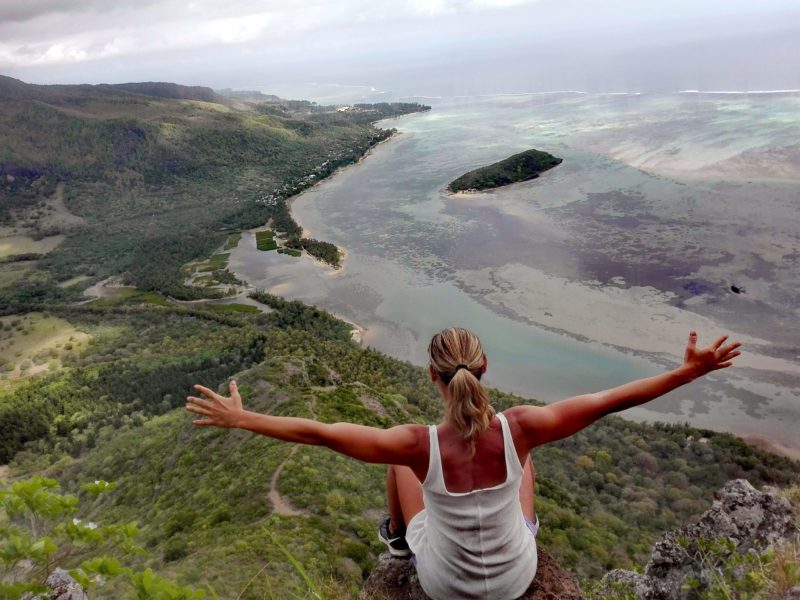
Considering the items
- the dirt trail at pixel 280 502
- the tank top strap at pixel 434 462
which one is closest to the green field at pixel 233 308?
the dirt trail at pixel 280 502

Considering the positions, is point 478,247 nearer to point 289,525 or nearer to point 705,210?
point 705,210

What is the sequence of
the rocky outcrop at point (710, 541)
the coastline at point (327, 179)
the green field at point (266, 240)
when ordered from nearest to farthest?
the rocky outcrop at point (710, 541)
the coastline at point (327, 179)
the green field at point (266, 240)

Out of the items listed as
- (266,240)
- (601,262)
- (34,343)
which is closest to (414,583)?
(601,262)

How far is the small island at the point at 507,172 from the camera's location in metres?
62.8

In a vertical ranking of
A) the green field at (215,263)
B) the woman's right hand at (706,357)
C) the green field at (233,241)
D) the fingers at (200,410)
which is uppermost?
the woman's right hand at (706,357)

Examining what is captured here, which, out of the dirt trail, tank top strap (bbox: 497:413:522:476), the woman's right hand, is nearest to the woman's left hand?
tank top strap (bbox: 497:413:522:476)

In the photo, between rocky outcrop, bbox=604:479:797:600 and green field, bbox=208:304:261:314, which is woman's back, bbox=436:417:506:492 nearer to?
rocky outcrop, bbox=604:479:797:600

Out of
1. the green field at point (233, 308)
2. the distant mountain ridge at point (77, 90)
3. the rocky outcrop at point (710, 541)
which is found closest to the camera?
the rocky outcrop at point (710, 541)

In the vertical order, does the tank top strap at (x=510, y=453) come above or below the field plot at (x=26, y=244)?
above

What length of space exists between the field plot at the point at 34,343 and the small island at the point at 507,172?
42.9 m

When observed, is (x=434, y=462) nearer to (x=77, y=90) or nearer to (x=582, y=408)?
(x=582, y=408)

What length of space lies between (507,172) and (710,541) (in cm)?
6256

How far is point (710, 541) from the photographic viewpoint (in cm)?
502

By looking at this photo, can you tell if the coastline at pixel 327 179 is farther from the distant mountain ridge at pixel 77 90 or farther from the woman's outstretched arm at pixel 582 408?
the distant mountain ridge at pixel 77 90
